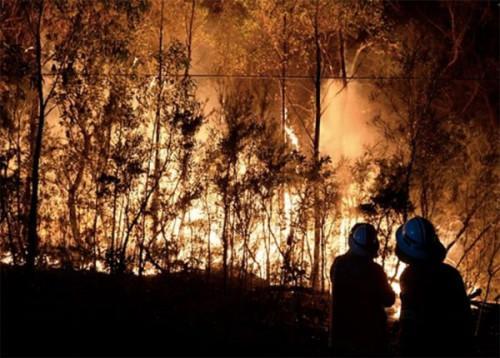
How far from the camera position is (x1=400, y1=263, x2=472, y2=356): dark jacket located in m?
3.82

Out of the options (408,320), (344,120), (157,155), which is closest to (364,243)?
(408,320)

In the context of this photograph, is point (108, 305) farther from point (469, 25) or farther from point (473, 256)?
point (469, 25)

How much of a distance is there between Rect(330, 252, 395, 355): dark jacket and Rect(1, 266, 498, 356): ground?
5.92ft

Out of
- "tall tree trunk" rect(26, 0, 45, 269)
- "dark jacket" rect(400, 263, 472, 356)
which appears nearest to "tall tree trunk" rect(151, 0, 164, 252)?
"tall tree trunk" rect(26, 0, 45, 269)

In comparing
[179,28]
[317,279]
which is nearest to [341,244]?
[317,279]

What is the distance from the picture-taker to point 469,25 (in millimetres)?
24312

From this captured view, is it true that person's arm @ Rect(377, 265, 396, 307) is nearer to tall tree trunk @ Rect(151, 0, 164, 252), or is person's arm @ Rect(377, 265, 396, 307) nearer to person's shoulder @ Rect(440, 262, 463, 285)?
person's shoulder @ Rect(440, 262, 463, 285)

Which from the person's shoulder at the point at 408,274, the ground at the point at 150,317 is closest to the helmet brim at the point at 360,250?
the person's shoulder at the point at 408,274

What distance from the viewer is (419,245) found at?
3984 millimetres

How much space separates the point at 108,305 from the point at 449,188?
8145mm

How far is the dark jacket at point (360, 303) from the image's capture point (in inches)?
192

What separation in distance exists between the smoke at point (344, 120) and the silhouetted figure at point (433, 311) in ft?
46.8

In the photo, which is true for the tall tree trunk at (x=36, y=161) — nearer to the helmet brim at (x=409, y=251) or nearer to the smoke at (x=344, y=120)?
the helmet brim at (x=409, y=251)

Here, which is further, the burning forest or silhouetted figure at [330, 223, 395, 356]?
the burning forest
